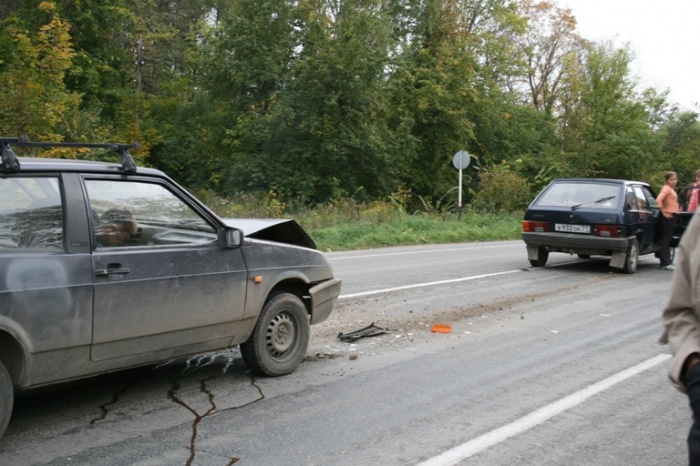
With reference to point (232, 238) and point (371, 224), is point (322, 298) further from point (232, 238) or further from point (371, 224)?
point (371, 224)

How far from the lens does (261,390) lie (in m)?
5.54

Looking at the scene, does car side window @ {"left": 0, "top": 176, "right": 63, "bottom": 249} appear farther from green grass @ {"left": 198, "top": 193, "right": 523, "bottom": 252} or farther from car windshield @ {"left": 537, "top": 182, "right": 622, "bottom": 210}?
green grass @ {"left": 198, "top": 193, "right": 523, "bottom": 252}

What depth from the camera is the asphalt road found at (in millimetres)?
4234

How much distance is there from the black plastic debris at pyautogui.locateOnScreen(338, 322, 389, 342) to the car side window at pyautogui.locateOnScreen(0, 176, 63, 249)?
3.59 metres

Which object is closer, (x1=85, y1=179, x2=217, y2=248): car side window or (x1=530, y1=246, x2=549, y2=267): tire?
(x1=85, y1=179, x2=217, y2=248): car side window

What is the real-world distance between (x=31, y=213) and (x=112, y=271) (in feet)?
2.03

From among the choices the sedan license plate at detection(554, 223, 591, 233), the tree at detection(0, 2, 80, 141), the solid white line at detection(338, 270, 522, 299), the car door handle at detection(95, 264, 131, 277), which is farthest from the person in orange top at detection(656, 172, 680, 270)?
the tree at detection(0, 2, 80, 141)

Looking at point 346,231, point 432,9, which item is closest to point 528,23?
point 432,9

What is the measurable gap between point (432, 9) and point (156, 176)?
42.0 metres

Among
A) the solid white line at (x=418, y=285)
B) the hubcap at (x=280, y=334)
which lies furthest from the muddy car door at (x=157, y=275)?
the solid white line at (x=418, y=285)

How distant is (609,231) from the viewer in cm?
1282

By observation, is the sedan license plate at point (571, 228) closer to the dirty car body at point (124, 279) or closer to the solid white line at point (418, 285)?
the solid white line at point (418, 285)

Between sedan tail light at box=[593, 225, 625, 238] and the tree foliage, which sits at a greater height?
the tree foliage

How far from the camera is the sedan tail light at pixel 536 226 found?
43.9 feet
